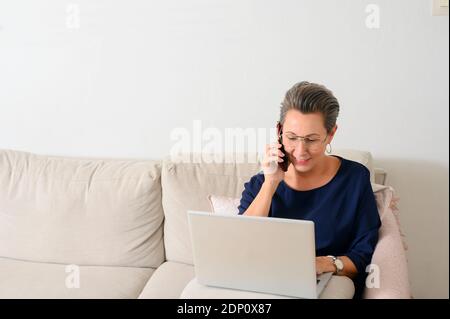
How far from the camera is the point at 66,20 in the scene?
8.27 ft

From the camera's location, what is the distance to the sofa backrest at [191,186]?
2217mm

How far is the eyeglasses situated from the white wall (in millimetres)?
601

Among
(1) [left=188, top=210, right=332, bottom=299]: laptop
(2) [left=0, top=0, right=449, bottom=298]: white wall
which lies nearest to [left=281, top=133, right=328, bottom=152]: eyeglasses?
(1) [left=188, top=210, right=332, bottom=299]: laptop

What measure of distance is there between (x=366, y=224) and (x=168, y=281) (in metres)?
0.75

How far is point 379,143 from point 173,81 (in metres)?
0.92

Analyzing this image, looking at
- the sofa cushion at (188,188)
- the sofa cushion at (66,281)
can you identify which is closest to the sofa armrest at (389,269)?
the sofa cushion at (188,188)

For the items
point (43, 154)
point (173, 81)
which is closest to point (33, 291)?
point (43, 154)

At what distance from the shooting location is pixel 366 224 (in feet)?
6.07

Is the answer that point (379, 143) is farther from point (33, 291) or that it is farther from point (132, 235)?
point (33, 291)

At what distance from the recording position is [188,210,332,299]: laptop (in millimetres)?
1440

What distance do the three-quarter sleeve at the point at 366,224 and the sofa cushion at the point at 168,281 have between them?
630 mm

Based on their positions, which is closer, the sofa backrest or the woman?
the woman

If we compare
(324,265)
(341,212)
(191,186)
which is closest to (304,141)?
(341,212)

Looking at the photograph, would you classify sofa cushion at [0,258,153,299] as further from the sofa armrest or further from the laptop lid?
the sofa armrest
